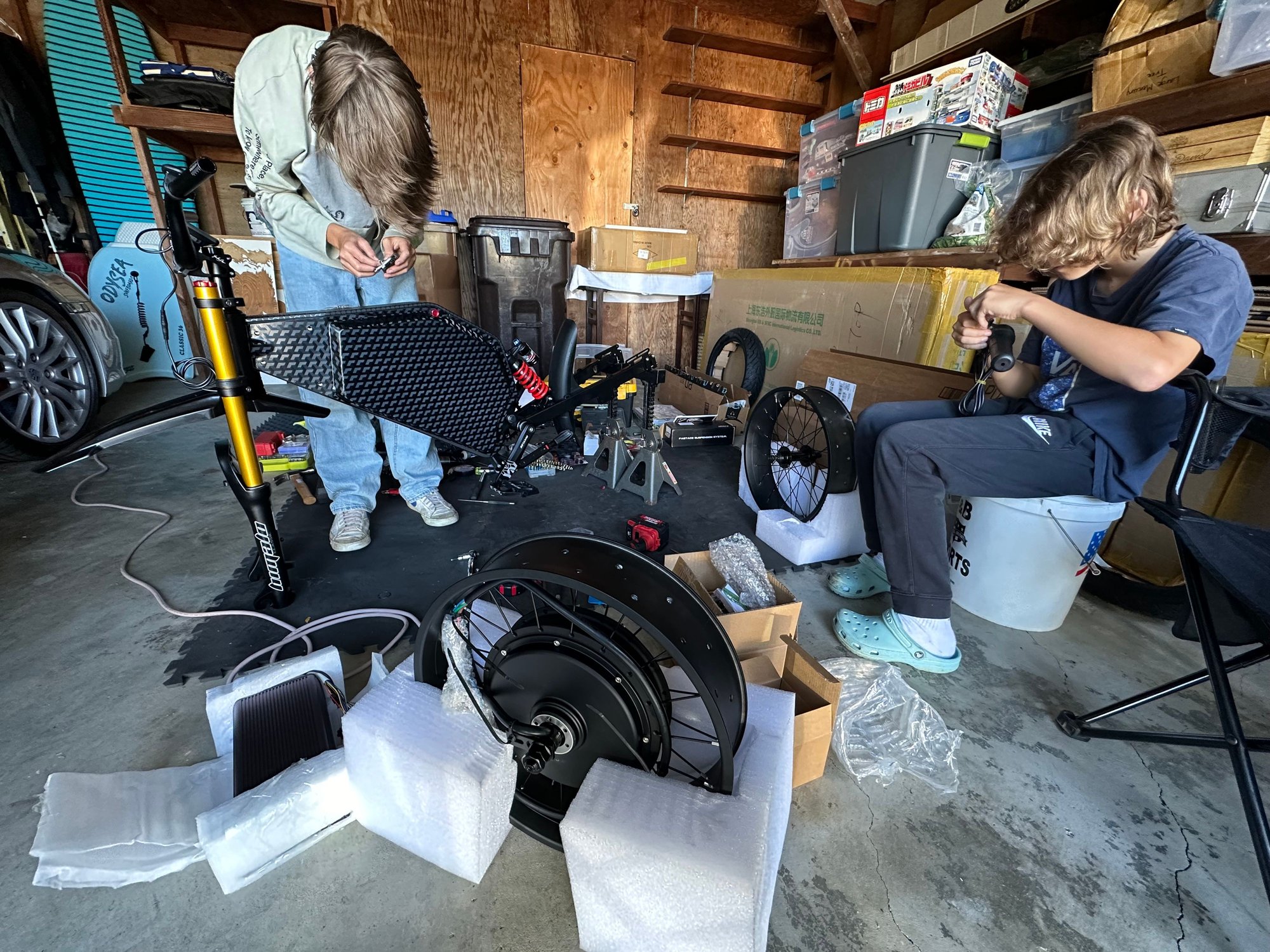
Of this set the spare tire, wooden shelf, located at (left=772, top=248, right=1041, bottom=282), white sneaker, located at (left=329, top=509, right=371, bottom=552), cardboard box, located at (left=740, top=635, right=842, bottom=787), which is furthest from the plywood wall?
cardboard box, located at (left=740, top=635, right=842, bottom=787)

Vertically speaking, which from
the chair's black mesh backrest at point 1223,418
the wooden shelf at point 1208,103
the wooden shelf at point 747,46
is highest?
the wooden shelf at point 747,46

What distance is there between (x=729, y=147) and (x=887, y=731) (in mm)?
3942

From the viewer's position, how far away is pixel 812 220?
9.70 ft

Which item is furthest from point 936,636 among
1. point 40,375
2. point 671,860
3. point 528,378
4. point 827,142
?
point 40,375

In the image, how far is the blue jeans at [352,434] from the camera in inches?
54.2

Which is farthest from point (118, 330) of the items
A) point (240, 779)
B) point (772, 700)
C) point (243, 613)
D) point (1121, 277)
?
point (1121, 277)

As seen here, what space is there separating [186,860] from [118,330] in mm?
3791

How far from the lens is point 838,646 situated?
3.84ft

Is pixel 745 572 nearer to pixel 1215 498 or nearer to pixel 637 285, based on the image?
pixel 1215 498

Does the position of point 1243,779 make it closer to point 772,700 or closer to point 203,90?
point 772,700

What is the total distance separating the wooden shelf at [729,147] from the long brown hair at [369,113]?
2.97 metres

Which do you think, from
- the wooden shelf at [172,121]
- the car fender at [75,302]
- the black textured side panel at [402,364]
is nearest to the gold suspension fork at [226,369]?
the black textured side panel at [402,364]

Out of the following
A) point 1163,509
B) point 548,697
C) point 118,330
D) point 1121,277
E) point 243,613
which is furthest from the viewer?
point 118,330

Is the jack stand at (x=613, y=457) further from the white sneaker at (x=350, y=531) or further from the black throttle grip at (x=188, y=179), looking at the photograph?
the black throttle grip at (x=188, y=179)
